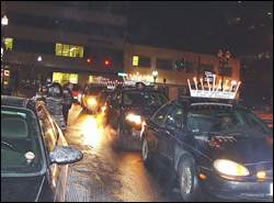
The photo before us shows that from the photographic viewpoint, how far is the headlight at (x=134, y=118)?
11.3 metres

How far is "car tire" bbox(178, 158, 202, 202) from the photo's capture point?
19.7ft

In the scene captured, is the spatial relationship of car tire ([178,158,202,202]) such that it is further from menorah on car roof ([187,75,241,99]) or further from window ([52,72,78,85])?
window ([52,72,78,85])

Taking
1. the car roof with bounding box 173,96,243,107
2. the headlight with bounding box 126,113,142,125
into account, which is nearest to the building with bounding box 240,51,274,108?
the headlight with bounding box 126,113,142,125

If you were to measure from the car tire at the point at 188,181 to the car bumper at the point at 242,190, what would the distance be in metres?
0.33

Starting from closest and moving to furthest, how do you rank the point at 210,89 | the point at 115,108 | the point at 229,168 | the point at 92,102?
the point at 229,168, the point at 115,108, the point at 210,89, the point at 92,102

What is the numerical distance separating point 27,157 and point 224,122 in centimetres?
455

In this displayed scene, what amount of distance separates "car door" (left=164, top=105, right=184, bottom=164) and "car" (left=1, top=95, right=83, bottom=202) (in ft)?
12.0

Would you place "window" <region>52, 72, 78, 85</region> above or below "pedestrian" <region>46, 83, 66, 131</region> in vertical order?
above

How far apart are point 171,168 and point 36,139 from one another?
412cm

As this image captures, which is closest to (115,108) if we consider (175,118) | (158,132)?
(158,132)

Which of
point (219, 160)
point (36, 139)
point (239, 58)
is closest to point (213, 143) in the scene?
point (219, 160)

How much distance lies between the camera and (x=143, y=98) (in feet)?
40.3

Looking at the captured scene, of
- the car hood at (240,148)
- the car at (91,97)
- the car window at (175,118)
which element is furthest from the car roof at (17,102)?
the car at (91,97)

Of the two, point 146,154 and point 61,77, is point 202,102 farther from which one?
point 61,77
